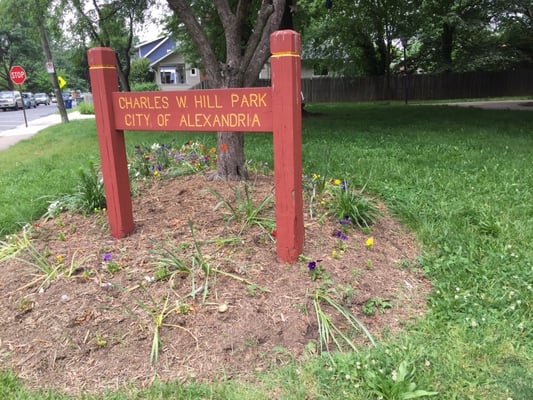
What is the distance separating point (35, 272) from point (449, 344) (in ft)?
9.27

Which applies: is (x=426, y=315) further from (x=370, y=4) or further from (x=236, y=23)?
(x=370, y=4)

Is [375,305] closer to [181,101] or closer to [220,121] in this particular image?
[220,121]

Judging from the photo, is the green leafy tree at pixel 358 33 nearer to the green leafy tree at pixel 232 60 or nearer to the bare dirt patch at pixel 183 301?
the green leafy tree at pixel 232 60

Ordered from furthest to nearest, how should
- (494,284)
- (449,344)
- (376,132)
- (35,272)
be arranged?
(376,132) → (35,272) → (494,284) → (449,344)

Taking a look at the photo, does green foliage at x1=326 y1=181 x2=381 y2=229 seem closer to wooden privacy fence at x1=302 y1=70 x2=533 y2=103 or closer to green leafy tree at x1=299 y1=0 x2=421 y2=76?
green leafy tree at x1=299 y1=0 x2=421 y2=76

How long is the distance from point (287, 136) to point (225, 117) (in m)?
0.51

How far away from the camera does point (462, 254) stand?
3395 mm

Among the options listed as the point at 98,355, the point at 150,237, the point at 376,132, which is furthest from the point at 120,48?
the point at 98,355

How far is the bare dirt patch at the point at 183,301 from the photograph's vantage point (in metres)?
2.43

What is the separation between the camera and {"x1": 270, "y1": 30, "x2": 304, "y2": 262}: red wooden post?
2.69m

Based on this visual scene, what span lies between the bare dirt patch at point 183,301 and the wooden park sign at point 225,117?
11.4 inches

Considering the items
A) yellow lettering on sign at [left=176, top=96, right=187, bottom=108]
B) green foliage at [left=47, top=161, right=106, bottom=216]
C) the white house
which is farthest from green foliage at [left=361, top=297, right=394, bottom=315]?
the white house

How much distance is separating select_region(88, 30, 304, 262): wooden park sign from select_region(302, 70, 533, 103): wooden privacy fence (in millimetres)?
23244

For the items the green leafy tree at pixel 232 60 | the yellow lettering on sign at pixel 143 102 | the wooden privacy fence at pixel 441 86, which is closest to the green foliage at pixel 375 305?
the yellow lettering on sign at pixel 143 102
